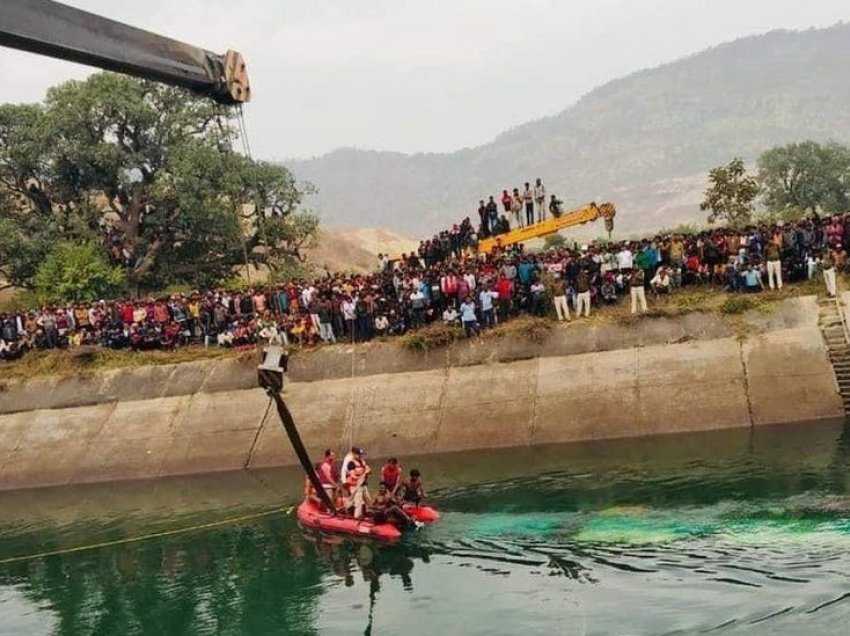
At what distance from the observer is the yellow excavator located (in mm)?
37094

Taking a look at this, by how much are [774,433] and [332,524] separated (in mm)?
12850

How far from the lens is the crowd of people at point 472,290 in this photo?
32906 mm

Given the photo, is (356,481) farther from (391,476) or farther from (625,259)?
(625,259)

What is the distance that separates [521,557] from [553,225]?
19.2m

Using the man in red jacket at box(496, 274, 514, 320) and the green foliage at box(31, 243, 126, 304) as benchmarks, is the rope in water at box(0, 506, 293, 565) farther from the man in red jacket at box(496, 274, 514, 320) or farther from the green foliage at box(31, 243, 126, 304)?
the green foliage at box(31, 243, 126, 304)

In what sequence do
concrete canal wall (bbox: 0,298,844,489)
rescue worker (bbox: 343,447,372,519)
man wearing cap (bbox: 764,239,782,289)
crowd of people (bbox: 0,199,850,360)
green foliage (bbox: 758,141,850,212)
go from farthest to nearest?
green foliage (bbox: 758,141,850,212) → crowd of people (bbox: 0,199,850,360) → man wearing cap (bbox: 764,239,782,289) → concrete canal wall (bbox: 0,298,844,489) → rescue worker (bbox: 343,447,372,519)

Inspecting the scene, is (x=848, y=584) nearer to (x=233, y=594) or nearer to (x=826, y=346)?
(x=233, y=594)

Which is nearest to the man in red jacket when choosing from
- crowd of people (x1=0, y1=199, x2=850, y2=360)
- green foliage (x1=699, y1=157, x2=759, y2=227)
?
crowd of people (x1=0, y1=199, x2=850, y2=360)

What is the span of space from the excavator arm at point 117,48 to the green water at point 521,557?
975cm

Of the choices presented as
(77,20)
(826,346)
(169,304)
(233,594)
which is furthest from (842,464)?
(169,304)

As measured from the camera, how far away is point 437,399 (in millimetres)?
33750

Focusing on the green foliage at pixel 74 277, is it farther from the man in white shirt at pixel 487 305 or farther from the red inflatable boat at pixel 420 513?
the red inflatable boat at pixel 420 513

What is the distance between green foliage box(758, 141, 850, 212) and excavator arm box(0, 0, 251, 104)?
65476 millimetres

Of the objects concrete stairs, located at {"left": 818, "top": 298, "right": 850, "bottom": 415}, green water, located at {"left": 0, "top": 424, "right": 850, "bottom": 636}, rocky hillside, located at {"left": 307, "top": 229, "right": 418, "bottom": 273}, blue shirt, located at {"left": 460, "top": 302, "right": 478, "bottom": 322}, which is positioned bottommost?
green water, located at {"left": 0, "top": 424, "right": 850, "bottom": 636}
